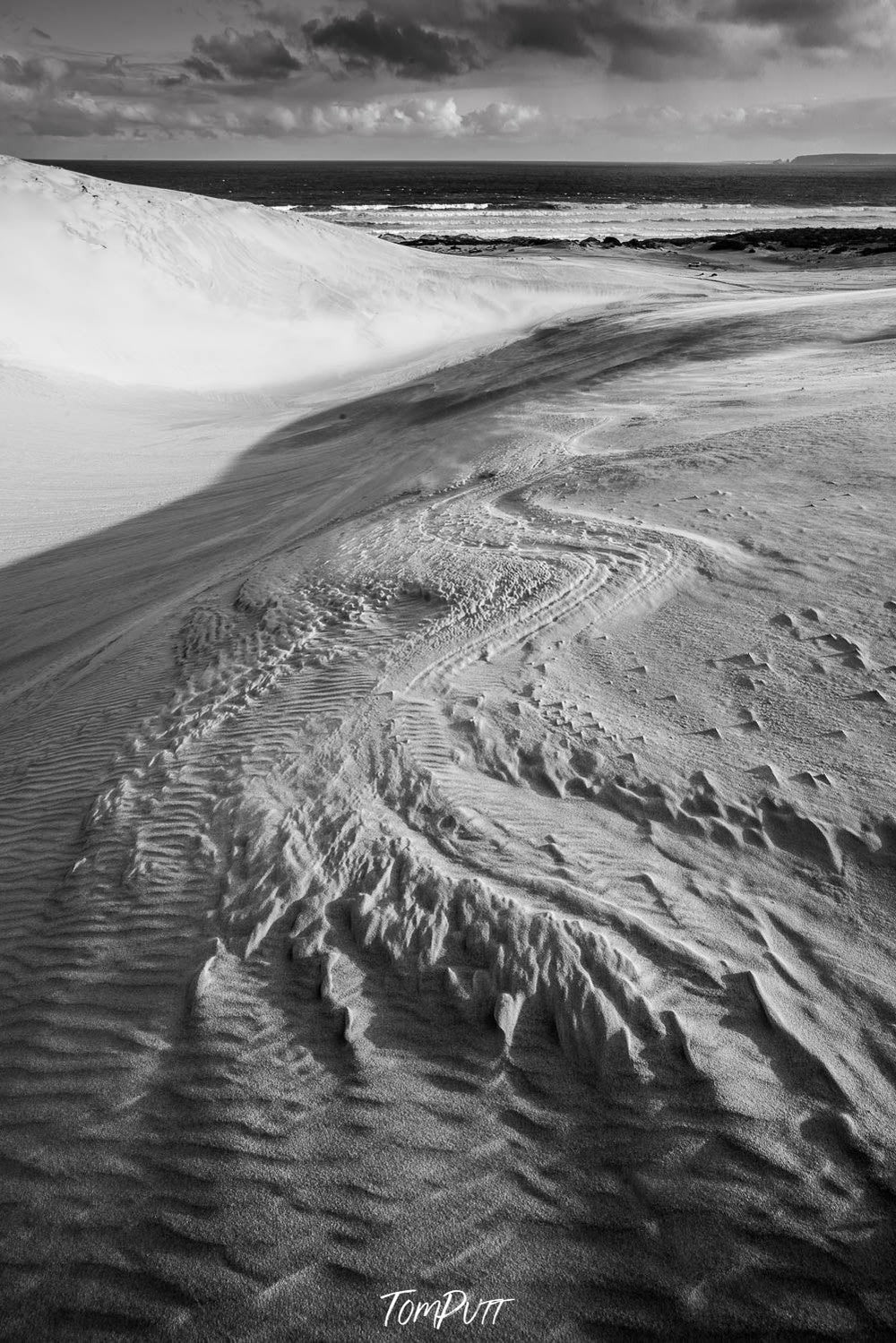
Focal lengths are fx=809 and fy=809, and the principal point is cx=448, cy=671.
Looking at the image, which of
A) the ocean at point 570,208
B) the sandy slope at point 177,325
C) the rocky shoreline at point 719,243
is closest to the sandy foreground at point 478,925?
the sandy slope at point 177,325

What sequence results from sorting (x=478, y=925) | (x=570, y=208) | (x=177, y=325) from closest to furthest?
(x=478, y=925) → (x=177, y=325) → (x=570, y=208)

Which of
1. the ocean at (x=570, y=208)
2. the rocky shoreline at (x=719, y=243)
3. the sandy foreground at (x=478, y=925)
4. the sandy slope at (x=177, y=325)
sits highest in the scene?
the ocean at (x=570, y=208)

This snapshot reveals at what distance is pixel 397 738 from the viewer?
110 inches

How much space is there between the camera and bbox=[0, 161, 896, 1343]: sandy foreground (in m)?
1.52

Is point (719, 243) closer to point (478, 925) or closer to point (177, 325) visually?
point (177, 325)

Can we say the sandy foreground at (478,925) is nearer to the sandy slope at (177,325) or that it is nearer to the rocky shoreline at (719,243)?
the sandy slope at (177,325)

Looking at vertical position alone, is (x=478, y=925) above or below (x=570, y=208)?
below

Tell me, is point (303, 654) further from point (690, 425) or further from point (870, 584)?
point (690, 425)

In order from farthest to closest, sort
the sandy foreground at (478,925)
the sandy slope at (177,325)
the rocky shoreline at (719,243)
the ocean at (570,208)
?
1. the ocean at (570,208)
2. the rocky shoreline at (719,243)
3. the sandy slope at (177,325)
4. the sandy foreground at (478,925)

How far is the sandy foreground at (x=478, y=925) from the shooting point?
4.97ft

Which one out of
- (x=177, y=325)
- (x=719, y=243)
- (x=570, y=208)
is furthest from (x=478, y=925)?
(x=570, y=208)

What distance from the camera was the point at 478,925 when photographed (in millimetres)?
2082

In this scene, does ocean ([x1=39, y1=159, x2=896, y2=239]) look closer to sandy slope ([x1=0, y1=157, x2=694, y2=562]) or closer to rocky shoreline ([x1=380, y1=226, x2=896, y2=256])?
rocky shoreline ([x1=380, y1=226, x2=896, y2=256])

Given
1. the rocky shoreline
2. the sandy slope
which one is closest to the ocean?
the rocky shoreline
